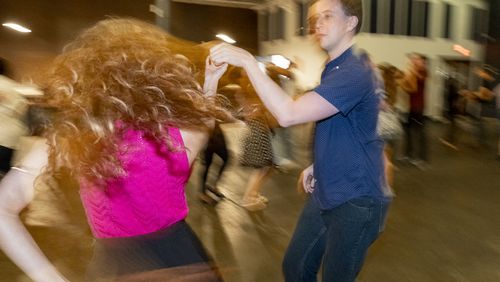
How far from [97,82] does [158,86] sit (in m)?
0.16

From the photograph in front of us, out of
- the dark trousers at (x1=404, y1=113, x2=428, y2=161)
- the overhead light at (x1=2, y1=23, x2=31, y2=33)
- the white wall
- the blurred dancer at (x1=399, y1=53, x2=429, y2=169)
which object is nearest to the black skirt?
the blurred dancer at (x1=399, y1=53, x2=429, y2=169)

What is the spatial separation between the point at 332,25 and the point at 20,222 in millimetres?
1546

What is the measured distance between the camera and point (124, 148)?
1510 millimetres

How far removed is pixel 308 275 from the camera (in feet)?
8.80

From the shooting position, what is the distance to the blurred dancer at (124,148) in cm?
145

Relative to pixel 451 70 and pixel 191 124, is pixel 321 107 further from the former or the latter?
pixel 451 70

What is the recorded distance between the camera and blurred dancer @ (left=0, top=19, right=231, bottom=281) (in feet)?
4.76

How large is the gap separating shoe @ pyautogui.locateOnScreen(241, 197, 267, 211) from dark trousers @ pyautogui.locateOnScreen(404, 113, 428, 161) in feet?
12.2

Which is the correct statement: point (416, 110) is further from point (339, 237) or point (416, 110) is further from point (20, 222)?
point (20, 222)

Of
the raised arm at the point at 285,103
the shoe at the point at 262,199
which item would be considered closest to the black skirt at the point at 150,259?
the raised arm at the point at 285,103

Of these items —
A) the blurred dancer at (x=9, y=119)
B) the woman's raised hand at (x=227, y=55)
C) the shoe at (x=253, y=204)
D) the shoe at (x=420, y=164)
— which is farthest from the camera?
the shoe at (x=420, y=164)

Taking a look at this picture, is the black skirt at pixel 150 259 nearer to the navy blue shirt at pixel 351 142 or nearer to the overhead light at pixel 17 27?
the navy blue shirt at pixel 351 142

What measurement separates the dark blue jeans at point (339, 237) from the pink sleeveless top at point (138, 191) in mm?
1030

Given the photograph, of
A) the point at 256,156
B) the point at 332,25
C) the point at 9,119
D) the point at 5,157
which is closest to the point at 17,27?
the point at 5,157
